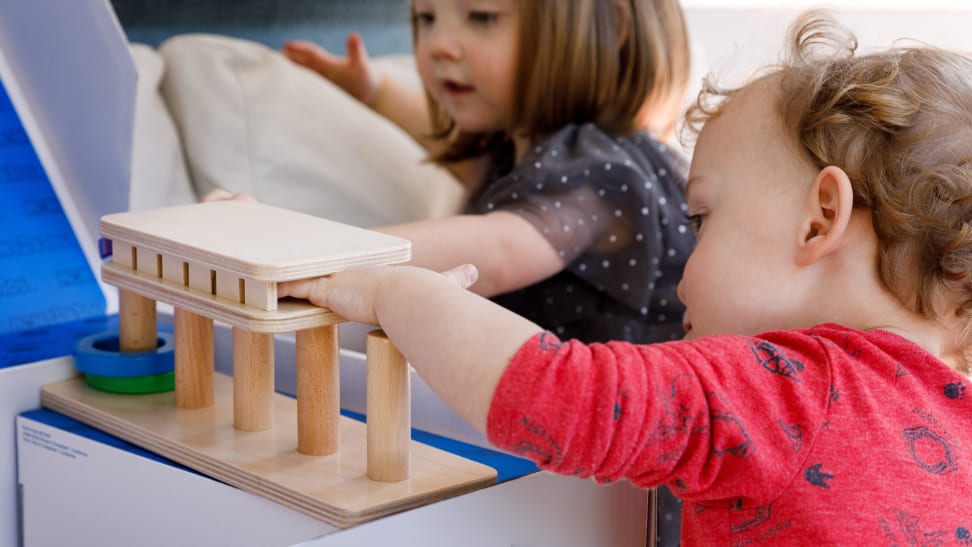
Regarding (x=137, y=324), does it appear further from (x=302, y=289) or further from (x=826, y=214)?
(x=826, y=214)

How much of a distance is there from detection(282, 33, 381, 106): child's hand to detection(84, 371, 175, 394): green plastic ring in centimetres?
81

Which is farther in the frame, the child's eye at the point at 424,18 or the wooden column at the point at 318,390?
the child's eye at the point at 424,18

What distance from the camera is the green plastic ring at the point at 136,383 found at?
763mm

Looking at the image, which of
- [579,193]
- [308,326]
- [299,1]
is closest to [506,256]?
[579,193]

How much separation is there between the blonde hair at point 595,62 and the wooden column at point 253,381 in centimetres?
51

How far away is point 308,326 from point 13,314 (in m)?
0.44

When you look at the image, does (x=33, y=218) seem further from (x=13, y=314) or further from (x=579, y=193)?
(x=579, y=193)

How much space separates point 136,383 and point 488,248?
32 centimetres

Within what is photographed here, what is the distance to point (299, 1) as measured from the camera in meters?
1.51

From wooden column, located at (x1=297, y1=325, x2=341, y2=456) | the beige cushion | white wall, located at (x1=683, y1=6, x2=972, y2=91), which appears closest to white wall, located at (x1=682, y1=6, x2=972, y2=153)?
white wall, located at (x1=683, y1=6, x2=972, y2=91)

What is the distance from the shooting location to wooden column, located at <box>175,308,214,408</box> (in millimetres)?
708

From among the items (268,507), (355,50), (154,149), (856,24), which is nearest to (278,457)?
(268,507)

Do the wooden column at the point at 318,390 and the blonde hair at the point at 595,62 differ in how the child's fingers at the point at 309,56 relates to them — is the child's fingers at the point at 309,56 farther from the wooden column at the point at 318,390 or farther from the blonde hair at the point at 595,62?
the wooden column at the point at 318,390

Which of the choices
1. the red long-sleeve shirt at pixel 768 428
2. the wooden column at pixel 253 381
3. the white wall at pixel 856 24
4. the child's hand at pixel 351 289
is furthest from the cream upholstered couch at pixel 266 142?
the red long-sleeve shirt at pixel 768 428
